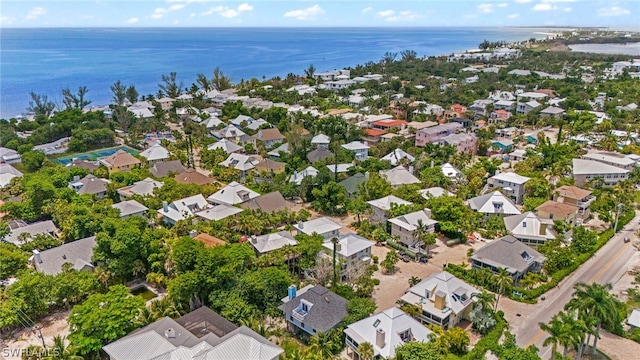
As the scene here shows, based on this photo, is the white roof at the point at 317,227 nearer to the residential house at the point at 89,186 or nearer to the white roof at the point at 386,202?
the white roof at the point at 386,202

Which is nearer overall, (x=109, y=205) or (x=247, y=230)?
(x=247, y=230)

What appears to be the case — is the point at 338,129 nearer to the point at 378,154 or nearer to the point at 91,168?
the point at 378,154

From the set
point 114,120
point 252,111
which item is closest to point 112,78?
point 114,120

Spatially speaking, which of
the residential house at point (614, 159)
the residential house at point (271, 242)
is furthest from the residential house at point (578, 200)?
the residential house at point (271, 242)

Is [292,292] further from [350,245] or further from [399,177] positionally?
[399,177]

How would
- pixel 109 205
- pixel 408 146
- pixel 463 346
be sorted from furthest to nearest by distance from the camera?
pixel 408 146 < pixel 109 205 < pixel 463 346

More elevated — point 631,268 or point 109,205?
point 109,205

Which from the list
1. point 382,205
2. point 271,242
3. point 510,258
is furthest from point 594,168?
point 271,242

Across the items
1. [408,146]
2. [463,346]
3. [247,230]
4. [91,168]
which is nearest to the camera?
[463,346]
